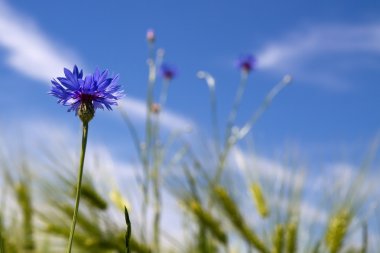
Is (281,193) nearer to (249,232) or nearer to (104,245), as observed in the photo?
(249,232)

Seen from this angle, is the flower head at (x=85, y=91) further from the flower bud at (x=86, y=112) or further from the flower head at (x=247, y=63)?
the flower head at (x=247, y=63)

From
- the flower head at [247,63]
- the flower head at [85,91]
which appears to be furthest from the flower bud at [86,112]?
the flower head at [247,63]

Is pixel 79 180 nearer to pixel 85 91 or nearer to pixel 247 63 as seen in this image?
pixel 85 91

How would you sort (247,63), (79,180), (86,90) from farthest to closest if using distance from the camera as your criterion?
(247,63), (86,90), (79,180)

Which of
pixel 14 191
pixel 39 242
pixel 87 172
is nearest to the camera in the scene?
pixel 87 172

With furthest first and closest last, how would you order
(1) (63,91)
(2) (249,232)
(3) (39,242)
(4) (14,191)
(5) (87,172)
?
1. (4) (14,191)
2. (3) (39,242)
3. (5) (87,172)
4. (2) (249,232)
5. (1) (63,91)

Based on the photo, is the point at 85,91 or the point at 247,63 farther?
the point at 247,63

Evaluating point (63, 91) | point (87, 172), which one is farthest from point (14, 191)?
point (63, 91)

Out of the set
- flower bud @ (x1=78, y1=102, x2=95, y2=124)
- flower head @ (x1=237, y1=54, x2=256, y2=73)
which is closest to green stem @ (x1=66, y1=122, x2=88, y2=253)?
flower bud @ (x1=78, y1=102, x2=95, y2=124)

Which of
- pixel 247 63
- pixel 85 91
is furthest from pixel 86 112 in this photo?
pixel 247 63
